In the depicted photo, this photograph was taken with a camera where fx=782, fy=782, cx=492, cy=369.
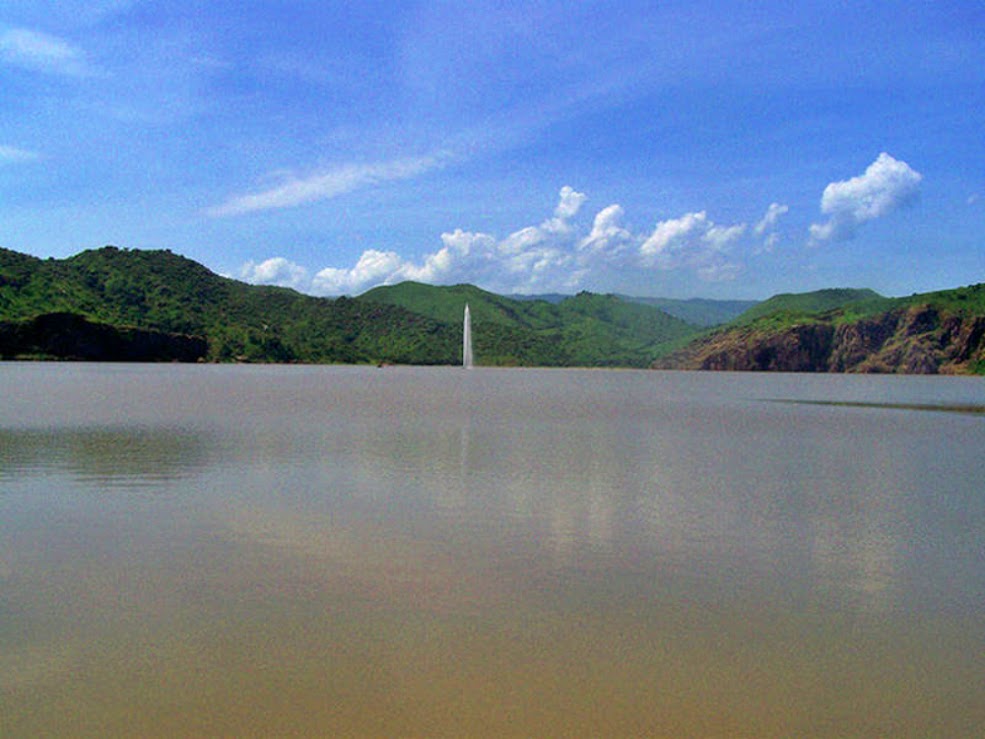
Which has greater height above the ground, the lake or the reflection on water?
the reflection on water

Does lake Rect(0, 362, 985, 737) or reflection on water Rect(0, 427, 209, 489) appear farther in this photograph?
reflection on water Rect(0, 427, 209, 489)

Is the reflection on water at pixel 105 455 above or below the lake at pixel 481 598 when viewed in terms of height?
above

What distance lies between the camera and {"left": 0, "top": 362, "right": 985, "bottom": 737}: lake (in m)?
9.76

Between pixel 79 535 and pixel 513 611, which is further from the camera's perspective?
pixel 79 535

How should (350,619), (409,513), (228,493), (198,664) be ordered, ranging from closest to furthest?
(198,664)
(350,619)
(409,513)
(228,493)

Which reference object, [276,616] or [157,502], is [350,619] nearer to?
[276,616]

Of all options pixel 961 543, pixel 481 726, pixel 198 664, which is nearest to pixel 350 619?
pixel 198 664

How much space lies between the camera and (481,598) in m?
14.1

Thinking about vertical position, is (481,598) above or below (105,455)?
below

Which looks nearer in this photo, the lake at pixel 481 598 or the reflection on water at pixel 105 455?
the lake at pixel 481 598

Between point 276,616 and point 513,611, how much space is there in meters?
3.95

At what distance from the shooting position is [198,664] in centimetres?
1079

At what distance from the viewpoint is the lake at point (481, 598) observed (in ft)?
32.0

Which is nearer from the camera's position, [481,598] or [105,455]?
[481,598]
